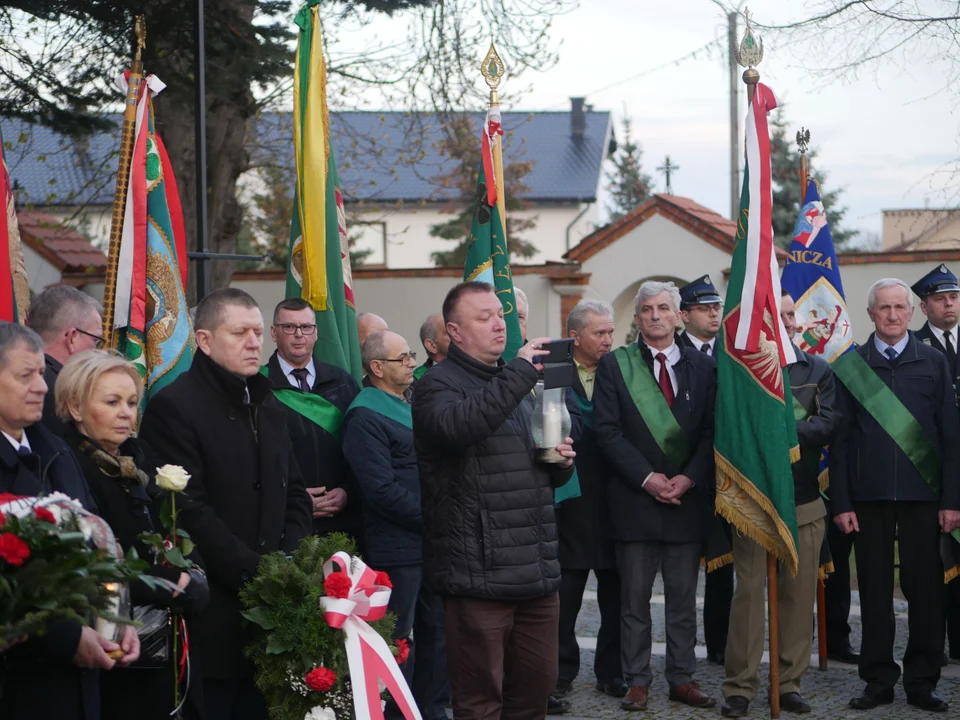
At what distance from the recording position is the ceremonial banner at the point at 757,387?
6055 mm

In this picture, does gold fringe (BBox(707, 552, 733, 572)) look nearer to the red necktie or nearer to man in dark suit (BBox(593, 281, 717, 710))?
man in dark suit (BBox(593, 281, 717, 710))

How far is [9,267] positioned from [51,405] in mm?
1431

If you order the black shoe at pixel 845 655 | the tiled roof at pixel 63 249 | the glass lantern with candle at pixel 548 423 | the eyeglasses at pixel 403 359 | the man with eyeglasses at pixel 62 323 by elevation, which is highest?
the tiled roof at pixel 63 249

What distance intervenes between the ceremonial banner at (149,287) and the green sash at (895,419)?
3472 mm

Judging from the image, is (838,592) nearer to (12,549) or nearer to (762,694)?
(762,694)

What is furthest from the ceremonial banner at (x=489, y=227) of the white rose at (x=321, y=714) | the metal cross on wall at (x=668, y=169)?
the metal cross on wall at (x=668, y=169)

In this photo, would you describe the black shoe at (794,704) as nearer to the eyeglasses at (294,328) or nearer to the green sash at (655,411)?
the green sash at (655,411)

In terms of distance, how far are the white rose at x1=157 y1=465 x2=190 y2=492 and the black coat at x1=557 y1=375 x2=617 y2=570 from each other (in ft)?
10.2

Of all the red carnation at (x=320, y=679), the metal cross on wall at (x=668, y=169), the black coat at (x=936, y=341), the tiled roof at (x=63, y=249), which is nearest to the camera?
the red carnation at (x=320, y=679)

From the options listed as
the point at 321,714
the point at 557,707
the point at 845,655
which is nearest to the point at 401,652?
the point at 321,714

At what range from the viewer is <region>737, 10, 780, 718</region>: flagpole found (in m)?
6.00

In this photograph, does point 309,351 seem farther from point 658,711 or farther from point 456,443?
point 658,711

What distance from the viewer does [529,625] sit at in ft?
15.5

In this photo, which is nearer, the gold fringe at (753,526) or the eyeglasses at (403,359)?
the eyeglasses at (403,359)
